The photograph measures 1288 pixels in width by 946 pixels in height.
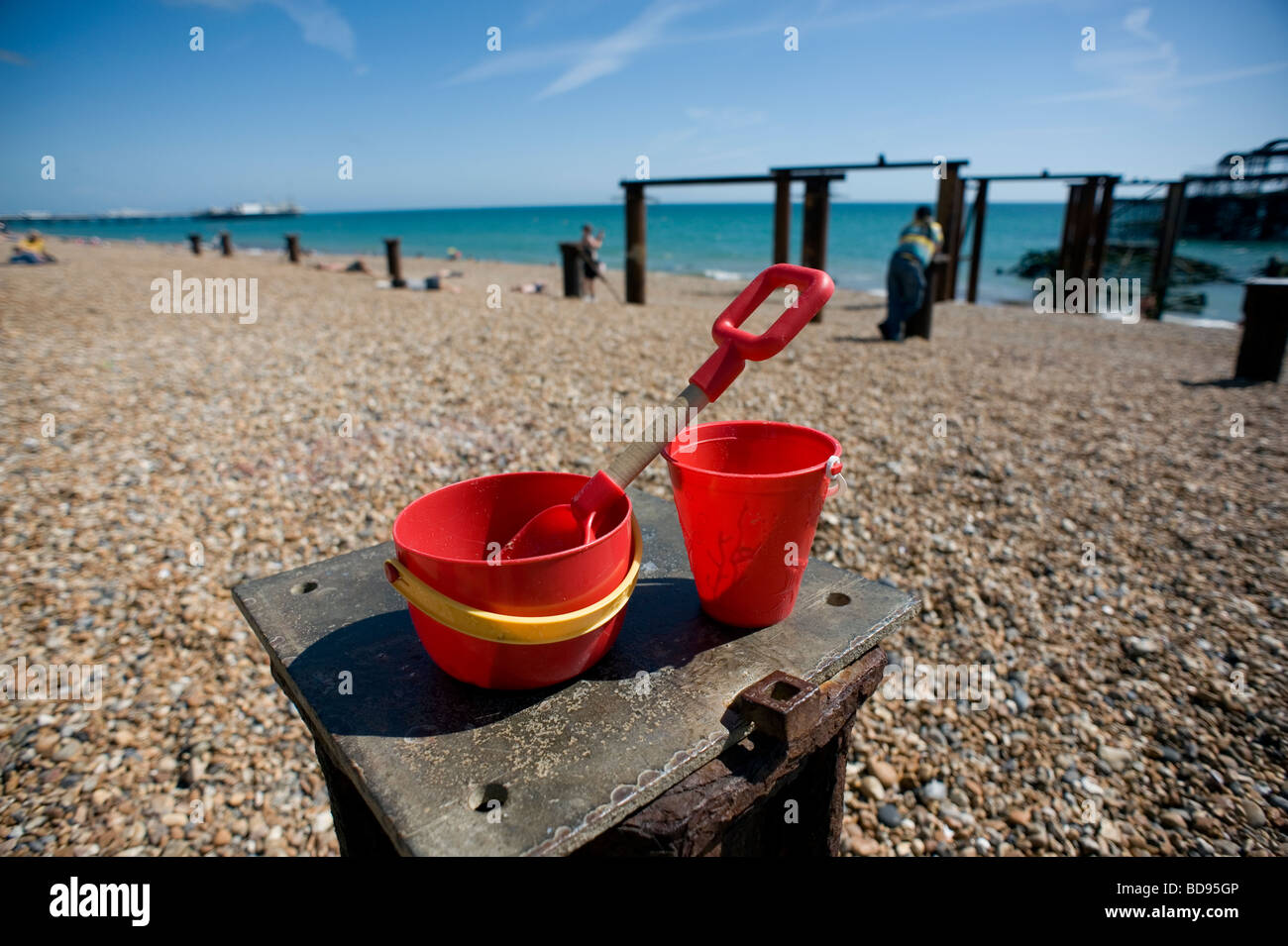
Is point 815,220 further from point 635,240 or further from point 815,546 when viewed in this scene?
point 815,546

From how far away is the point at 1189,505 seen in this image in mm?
4281

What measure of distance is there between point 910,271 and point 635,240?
14.1 feet

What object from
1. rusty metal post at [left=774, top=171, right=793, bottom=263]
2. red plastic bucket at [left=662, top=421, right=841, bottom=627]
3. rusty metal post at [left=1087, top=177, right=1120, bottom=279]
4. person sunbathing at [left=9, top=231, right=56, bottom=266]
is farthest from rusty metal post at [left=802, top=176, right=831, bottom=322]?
person sunbathing at [left=9, top=231, right=56, bottom=266]

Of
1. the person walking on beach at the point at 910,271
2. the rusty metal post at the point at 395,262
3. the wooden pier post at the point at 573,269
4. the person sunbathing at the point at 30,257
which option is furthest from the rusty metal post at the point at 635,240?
the person sunbathing at the point at 30,257

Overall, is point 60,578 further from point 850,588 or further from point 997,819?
point 997,819

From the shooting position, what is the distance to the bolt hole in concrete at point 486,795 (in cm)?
111

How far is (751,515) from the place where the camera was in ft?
4.77

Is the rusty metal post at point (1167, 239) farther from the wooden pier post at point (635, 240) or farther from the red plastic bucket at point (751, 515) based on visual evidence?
the red plastic bucket at point (751, 515)

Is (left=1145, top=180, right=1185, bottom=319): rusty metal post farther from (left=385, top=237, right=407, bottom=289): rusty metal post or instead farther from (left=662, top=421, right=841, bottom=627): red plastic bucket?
(left=662, top=421, right=841, bottom=627): red plastic bucket

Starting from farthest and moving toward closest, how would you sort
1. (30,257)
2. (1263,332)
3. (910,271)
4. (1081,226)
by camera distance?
(30,257)
(1081,226)
(910,271)
(1263,332)

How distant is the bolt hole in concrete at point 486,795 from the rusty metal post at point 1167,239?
16204mm

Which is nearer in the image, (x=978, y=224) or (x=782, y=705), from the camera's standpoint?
(x=782, y=705)

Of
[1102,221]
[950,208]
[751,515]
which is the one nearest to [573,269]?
[950,208]

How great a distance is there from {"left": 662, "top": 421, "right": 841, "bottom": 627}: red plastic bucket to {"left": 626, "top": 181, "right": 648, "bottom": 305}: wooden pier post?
900 cm
